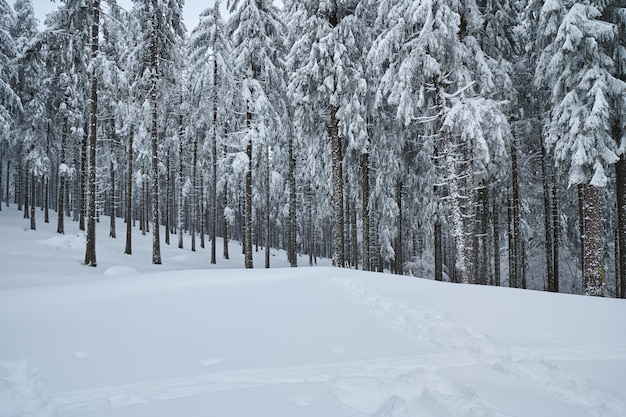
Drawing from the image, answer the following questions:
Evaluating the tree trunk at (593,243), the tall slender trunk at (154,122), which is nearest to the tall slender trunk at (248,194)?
the tall slender trunk at (154,122)

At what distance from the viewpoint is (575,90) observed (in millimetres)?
12062

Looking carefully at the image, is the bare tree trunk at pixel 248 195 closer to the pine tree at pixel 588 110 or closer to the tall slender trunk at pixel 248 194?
the tall slender trunk at pixel 248 194

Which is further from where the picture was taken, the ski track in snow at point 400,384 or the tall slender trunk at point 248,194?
the tall slender trunk at point 248,194

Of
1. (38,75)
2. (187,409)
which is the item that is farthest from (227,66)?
(187,409)

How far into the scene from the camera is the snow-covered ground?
147 inches

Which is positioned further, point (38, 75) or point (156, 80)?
point (38, 75)

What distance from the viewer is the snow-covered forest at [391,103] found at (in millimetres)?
11883

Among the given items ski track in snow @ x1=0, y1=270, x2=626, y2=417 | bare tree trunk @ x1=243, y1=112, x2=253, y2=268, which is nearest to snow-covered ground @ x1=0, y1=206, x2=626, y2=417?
ski track in snow @ x1=0, y1=270, x2=626, y2=417

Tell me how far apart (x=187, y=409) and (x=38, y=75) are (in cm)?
3045

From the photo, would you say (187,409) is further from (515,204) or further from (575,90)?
(515,204)

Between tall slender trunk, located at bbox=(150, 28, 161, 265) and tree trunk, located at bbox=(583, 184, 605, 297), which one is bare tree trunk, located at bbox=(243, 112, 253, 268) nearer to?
tall slender trunk, located at bbox=(150, 28, 161, 265)

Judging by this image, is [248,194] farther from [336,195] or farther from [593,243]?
[593,243]

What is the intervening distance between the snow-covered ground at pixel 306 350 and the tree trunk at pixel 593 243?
17.1ft

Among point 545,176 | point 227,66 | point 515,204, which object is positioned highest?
point 227,66
